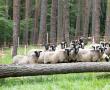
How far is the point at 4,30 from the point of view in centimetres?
3984

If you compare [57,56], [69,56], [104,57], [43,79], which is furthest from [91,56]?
[43,79]

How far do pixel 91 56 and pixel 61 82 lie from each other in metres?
5.28

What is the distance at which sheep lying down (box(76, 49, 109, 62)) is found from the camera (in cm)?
1705

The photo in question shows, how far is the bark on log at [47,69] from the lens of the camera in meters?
12.3

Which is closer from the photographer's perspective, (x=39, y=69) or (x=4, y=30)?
(x=39, y=69)

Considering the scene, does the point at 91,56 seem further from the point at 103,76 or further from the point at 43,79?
the point at 43,79

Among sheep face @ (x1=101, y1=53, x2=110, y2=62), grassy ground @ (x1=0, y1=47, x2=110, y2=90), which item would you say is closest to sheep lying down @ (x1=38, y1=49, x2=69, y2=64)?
sheep face @ (x1=101, y1=53, x2=110, y2=62)

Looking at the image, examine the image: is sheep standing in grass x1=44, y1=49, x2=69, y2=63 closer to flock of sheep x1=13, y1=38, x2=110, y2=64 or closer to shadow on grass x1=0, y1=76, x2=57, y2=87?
flock of sheep x1=13, y1=38, x2=110, y2=64

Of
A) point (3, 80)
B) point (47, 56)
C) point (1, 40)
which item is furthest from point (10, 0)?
point (3, 80)

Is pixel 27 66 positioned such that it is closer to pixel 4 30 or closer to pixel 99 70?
pixel 99 70

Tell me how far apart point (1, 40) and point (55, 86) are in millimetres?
31982

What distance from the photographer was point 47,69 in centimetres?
1278

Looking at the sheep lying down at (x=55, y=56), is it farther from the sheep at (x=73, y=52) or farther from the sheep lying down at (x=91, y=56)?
the sheep lying down at (x=91, y=56)

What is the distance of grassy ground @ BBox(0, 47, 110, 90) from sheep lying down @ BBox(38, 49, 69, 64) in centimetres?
341
